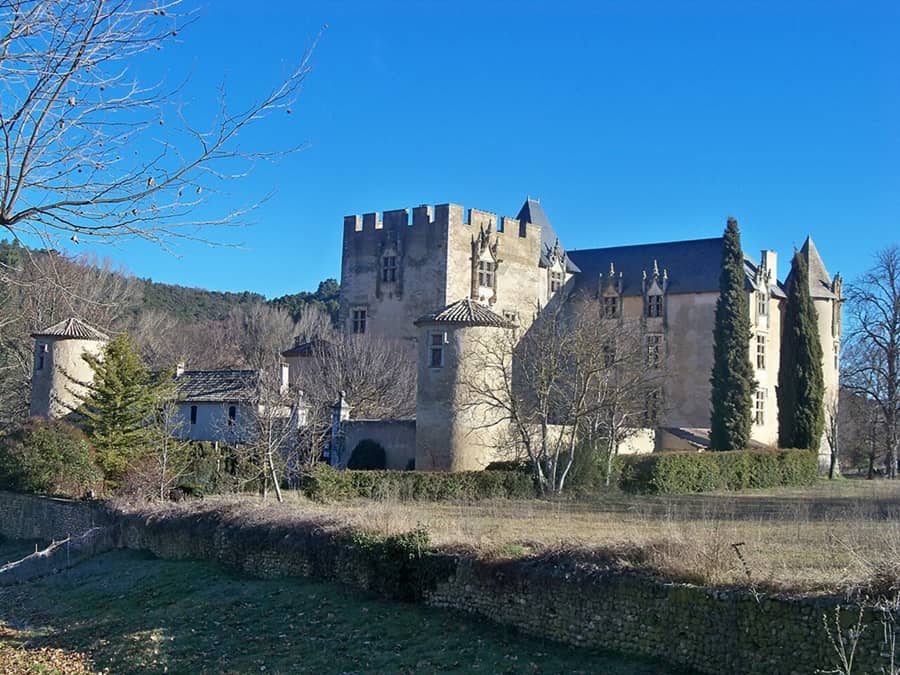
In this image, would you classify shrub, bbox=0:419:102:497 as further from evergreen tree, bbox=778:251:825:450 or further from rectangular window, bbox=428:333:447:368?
evergreen tree, bbox=778:251:825:450

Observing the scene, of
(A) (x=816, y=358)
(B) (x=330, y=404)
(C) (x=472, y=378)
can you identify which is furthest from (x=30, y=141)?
(A) (x=816, y=358)

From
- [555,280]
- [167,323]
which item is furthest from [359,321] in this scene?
[167,323]

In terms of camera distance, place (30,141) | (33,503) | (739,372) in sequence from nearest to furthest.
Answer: (30,141) < (33,503) < (739,372)

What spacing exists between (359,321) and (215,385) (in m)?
8.89

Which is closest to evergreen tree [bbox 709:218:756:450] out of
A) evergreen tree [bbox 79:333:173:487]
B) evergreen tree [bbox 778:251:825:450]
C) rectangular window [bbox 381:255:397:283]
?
evergreen tree [bbox 778:251:825:450]

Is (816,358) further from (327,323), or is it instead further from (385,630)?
(327,323)

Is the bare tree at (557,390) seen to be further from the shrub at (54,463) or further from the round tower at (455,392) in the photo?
the shrub at (54,463)

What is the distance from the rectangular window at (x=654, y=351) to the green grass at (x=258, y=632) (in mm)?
26409

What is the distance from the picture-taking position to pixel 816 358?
42438 mm

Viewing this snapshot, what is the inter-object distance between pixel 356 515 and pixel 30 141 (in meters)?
12.5

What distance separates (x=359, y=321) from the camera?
4828 centimetres

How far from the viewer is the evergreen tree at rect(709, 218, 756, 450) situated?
4044 cm

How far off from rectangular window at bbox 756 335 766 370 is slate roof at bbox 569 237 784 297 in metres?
2.60

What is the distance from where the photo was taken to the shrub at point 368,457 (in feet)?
113
